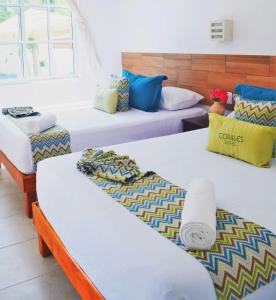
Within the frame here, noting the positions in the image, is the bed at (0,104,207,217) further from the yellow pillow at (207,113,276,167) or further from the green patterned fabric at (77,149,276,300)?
the green patterned fabric at (77,149,276,300)

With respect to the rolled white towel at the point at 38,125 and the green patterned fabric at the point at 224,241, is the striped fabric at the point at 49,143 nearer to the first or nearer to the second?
the rolled white towel at the point at 38,125

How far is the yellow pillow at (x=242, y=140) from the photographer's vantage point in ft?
6.92

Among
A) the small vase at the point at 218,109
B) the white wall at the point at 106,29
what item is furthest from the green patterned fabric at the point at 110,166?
the white wall at the point at 106,29

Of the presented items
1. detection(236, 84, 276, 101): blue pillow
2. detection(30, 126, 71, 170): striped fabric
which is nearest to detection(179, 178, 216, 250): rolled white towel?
detection(236, 84, 276, 101): blue pillow

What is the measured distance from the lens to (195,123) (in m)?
3.26

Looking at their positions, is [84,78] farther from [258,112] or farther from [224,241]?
[224,241]

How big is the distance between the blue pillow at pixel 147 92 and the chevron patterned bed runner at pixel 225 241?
191 cm

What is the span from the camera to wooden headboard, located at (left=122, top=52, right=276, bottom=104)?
299 cm

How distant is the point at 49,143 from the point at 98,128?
1.43ft

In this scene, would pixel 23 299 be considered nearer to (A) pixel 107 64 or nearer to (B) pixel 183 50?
(B) pixel 183 50

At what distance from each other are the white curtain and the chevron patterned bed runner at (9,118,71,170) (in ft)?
6.43

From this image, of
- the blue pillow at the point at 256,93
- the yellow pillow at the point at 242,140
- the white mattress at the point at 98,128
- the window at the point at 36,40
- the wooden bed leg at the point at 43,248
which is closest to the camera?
the yellow pillow at the point at 242,140

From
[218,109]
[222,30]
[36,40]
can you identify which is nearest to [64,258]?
[218,109]

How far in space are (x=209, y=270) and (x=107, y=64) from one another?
13.1 ft
